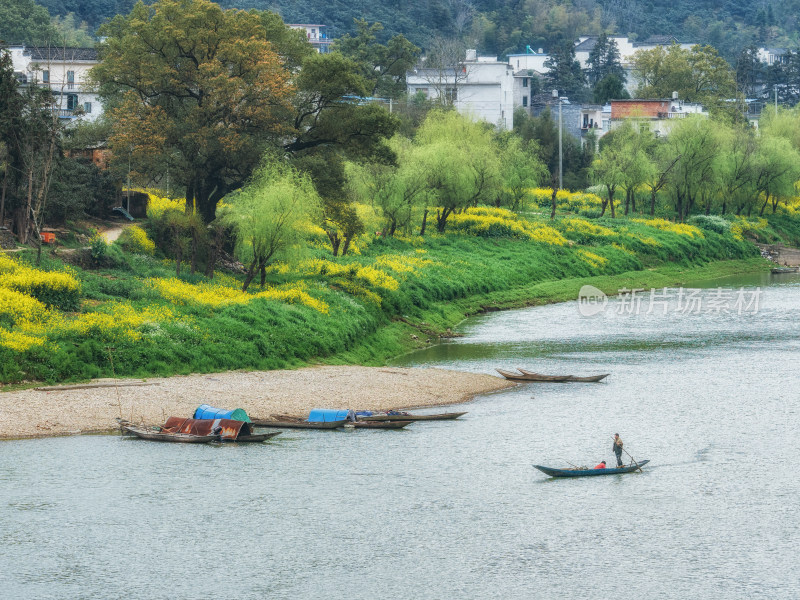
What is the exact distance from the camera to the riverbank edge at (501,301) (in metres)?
56.7

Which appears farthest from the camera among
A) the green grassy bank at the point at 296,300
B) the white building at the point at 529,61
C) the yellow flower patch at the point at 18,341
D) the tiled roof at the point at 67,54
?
the white building at the point at 529,61

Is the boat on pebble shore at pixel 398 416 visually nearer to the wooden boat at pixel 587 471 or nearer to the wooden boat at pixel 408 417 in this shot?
the wooden boat at pixel 408 417

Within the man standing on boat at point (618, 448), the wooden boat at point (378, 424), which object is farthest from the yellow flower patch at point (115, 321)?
the man standing on boat at point (618, 448)

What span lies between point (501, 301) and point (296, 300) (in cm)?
2159

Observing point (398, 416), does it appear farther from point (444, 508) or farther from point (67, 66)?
point (67, 66)

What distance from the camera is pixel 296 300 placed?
186 ft

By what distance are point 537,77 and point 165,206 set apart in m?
113

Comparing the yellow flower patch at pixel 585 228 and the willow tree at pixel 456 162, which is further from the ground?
the willow tree at pixel 456 162

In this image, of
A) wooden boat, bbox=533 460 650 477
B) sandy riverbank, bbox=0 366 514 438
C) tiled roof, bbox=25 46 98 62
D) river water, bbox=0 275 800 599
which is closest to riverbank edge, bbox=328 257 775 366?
sandy riverbank, bbox=0 366 514 438

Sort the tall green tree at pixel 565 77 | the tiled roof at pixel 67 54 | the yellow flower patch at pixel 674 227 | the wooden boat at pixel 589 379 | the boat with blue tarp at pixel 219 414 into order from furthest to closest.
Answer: the tall green tree at pixel 565 77 → the tiled roof at pixel 67 54 → the yellow flower patch at pixel 674 227 → the wooden boat at pixel 589 379 → the boat with blue tarp at pixel 219 414

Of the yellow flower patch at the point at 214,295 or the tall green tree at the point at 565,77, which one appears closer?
the yellow flower patch at the point at 214,295

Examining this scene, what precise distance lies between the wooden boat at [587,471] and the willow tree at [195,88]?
31399 millimetres

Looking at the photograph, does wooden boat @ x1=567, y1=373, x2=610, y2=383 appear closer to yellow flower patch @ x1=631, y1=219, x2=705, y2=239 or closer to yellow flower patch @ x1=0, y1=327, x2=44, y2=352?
yellow flower patch @ x1=0, y1=327, x2=44, y2=352

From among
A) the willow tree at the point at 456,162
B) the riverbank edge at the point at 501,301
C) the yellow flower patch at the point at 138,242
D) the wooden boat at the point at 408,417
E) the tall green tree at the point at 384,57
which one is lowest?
the wooden boat at the point at 408,417
